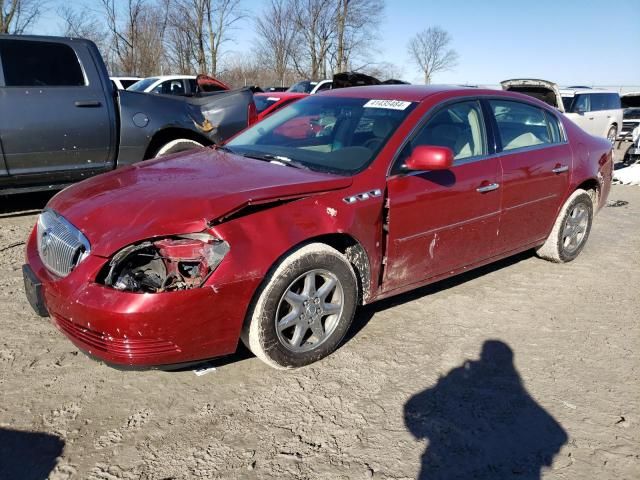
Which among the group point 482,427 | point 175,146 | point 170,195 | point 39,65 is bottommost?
point 482,427

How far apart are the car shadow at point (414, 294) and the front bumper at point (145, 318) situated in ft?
3.37

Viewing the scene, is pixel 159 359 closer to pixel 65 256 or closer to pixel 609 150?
pixel 65 256

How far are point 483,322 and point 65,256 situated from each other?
8.73 ft

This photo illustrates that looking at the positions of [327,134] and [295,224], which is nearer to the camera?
[295,224]

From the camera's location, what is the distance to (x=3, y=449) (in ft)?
7.68

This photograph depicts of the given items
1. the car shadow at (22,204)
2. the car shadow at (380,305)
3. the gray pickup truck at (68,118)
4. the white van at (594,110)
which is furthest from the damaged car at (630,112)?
the car shadow at (22,204)

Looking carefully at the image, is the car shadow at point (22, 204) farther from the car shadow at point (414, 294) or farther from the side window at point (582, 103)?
the side window at point (582, 103)

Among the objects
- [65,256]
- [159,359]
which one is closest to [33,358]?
[65,256]

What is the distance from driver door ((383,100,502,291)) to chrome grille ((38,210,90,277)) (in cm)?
172

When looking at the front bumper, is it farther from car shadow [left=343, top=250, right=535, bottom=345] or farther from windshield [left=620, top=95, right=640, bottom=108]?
windshield [left=620, top=95, right=640, bottom=108]

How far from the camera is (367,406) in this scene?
8.95 ft

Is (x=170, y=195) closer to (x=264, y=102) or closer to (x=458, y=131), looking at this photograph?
(x=458, y=131)

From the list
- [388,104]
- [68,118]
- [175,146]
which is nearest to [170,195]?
[388,104]

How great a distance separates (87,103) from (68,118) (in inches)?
10.2
